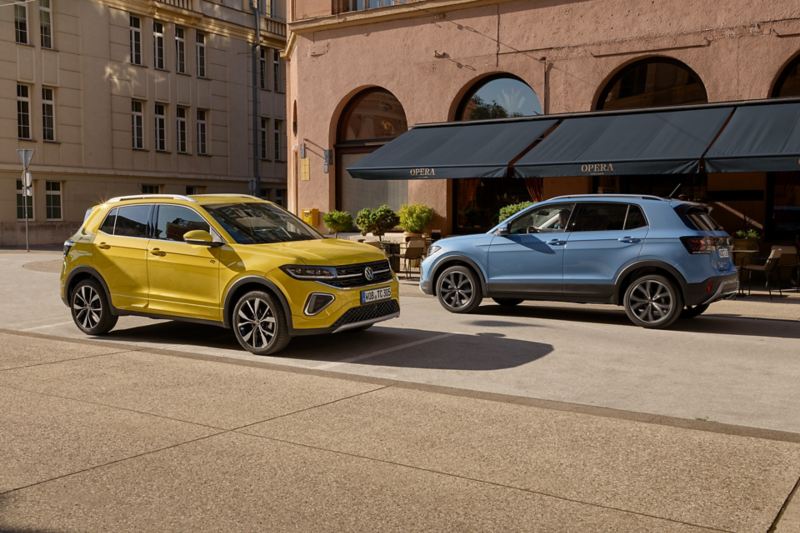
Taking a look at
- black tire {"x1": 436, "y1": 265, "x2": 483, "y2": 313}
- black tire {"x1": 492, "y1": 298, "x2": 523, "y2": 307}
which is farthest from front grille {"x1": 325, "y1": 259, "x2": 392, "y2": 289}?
black tire {"x1": 492, "y1": 298, "x2": 523, "y2": 307}

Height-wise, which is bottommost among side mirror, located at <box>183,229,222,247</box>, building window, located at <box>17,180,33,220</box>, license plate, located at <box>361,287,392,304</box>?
license plate, located at <box>361,287,392,304</box>

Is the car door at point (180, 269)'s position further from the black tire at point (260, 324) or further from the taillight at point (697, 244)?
the taillight at point (697, 244)

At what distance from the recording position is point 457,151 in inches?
749

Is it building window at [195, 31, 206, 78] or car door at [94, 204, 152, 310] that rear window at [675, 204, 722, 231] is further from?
building window at [195, 31, 206, 78]

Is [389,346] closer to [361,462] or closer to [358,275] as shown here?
[358,275]

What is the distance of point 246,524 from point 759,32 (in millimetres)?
16809

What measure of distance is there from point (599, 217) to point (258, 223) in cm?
499

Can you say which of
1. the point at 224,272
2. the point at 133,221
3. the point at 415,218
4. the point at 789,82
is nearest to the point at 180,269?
the point at 224,272

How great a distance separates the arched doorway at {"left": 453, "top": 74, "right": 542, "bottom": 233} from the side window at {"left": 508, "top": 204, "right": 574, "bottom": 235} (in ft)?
23.6

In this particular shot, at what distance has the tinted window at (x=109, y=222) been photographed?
10.9 meters

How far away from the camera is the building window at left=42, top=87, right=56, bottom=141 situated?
37.2 metres

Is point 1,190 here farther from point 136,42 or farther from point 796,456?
point 796,456

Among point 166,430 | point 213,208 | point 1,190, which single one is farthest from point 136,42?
point 166,430

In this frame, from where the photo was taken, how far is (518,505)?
15.5 feet
